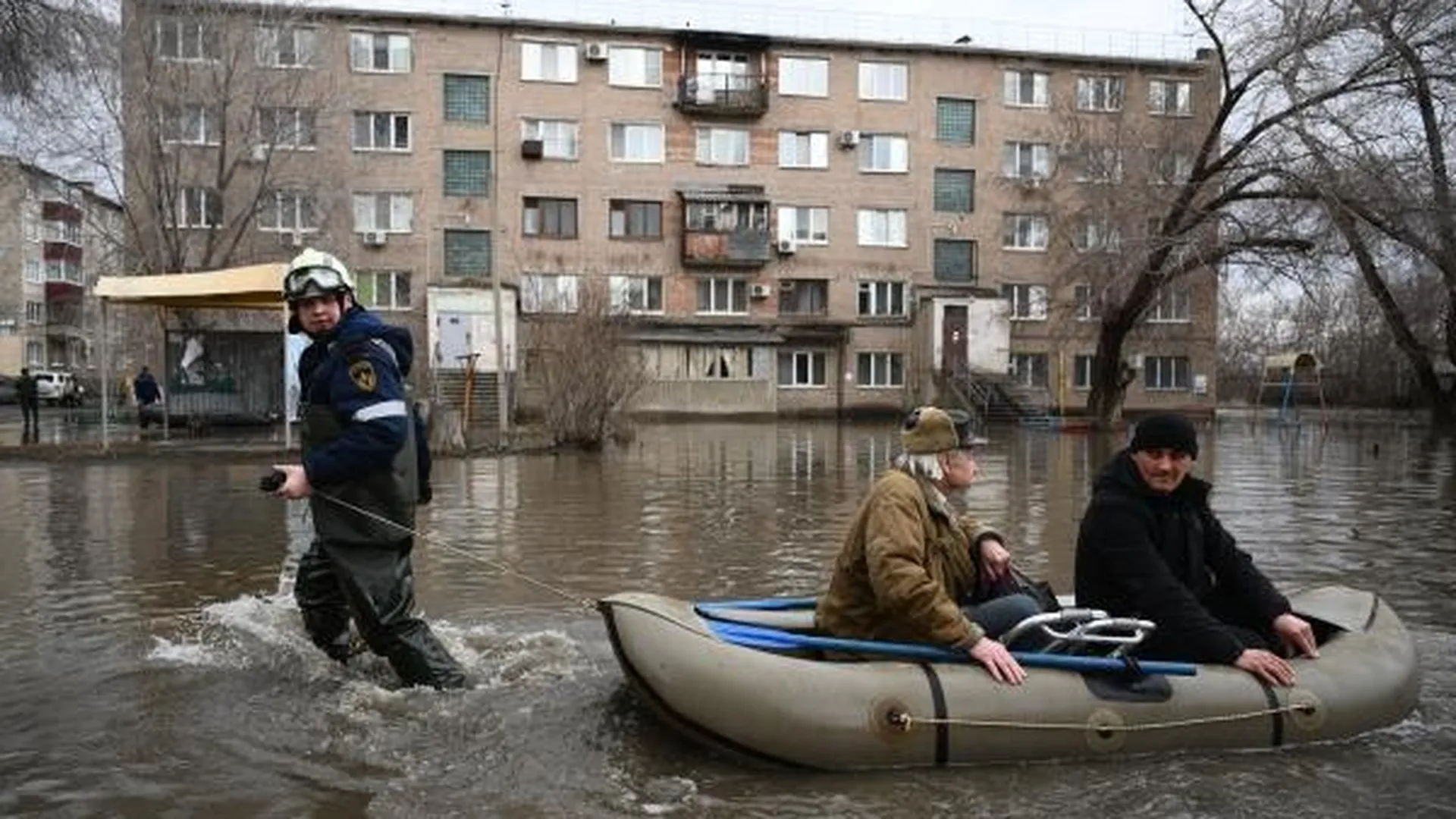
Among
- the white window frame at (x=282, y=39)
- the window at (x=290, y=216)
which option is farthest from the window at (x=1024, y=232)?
the white window frame at (x=282, y=39)

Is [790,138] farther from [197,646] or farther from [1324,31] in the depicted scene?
[197,646]

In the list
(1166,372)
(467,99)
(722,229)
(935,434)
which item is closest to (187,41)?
(467,99)

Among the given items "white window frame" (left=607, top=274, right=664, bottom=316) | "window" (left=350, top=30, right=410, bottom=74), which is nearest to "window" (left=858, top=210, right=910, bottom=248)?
"white window frame" (left=607, top=274, right=664, bottom=316)

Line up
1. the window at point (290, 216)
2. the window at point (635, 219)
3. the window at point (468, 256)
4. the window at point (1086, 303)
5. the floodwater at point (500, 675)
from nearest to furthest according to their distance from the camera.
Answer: the floodwater at point (500, 675) → the window at point (1086, 303) → the window at point (290, 216) → the window at point (468, 256) → the window at point (635, 219)

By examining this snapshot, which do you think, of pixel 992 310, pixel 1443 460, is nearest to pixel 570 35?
pixel 992 310

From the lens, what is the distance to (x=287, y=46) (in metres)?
39.2

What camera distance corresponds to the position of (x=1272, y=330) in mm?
88312

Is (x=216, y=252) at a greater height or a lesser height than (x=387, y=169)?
lesser

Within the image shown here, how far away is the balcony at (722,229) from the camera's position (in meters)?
46.1

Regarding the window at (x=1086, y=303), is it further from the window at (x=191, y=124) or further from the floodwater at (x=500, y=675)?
the window at (x=191, y=124)

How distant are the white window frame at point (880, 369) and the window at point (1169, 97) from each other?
12587mm

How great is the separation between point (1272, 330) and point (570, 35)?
60646mm

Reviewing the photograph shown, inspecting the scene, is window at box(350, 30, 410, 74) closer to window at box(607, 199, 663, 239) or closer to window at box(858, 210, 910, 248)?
window at box(607, 199, 663, 239)

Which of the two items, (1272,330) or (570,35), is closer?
(570,35)
